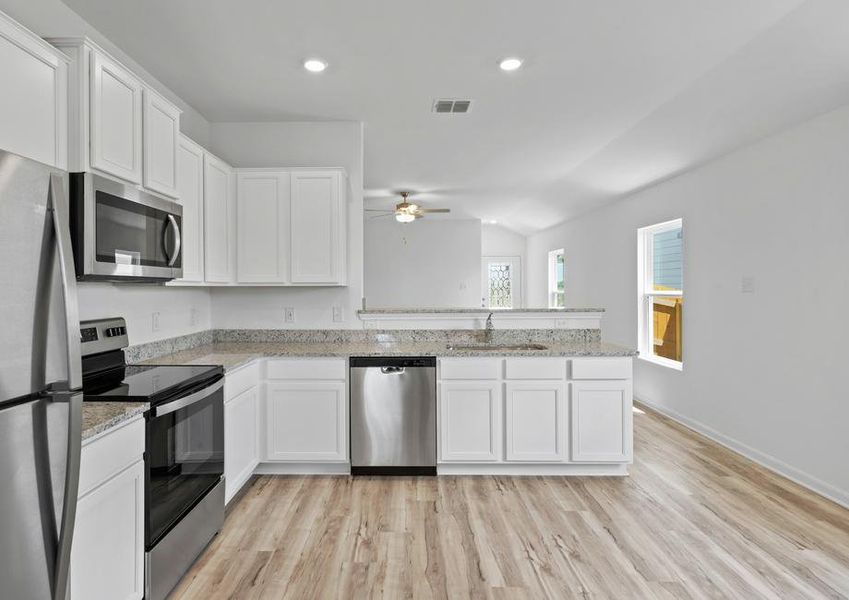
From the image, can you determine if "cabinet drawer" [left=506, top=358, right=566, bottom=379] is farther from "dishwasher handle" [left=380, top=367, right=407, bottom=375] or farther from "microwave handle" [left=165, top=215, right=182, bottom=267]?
"microwave handle" [left=165, top=215, right=182, bottom=267]

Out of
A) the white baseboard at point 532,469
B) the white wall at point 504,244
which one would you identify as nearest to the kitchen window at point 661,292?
the white baseboard at point 532,469

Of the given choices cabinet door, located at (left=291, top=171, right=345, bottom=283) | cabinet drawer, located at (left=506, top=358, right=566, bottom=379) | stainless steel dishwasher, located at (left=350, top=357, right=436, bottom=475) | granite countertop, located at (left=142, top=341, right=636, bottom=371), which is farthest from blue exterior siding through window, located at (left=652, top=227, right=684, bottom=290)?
cabinet door, located at (left=291, top=171, right=345, bottom=283)

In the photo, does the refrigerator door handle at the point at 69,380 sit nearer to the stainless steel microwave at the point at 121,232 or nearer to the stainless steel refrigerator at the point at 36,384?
the stainless steel refrigerator at the point at 36,384

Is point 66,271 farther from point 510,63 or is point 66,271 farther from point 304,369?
point 510,63

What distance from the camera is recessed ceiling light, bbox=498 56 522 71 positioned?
270cm

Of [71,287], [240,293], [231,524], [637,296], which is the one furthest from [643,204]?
[71,287]

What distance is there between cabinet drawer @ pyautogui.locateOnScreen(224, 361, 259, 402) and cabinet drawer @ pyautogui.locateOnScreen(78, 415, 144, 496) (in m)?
0.85

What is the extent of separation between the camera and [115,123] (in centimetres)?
200

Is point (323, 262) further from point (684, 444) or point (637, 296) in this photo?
point (637, 296)

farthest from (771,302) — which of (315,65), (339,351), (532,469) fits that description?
(315,65)

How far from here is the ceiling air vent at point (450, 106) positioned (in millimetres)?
3328

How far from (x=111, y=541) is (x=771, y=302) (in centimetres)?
398

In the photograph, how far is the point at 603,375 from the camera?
3.15 metres

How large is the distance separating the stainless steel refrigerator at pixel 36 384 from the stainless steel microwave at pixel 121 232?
595mm
